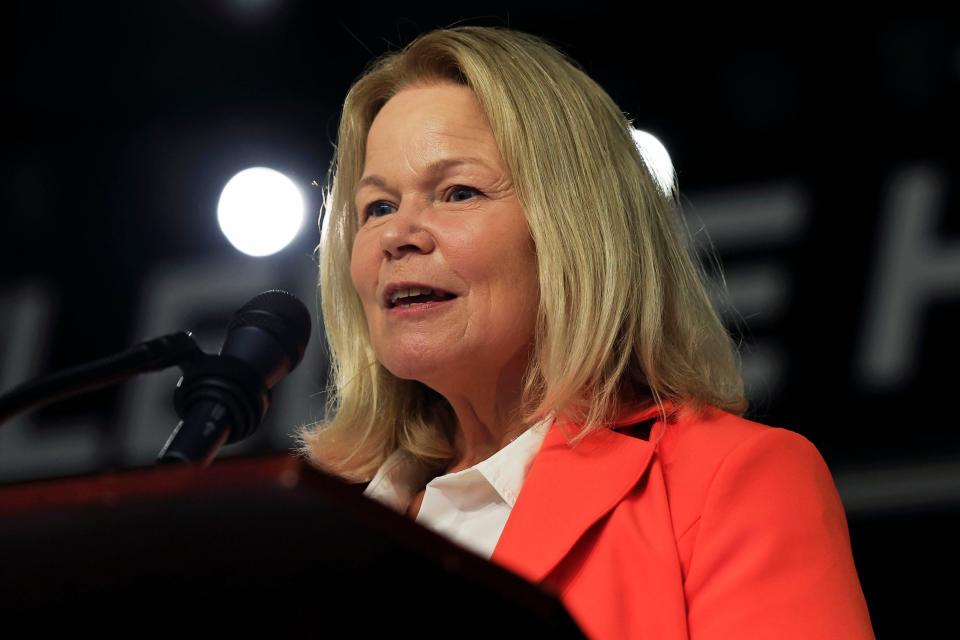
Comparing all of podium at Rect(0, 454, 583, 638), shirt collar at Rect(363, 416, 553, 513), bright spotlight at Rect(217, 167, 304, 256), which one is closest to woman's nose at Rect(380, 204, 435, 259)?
shirt collar at Rect(363, 416, 553, 513)

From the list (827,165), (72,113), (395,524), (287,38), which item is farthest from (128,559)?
(72,113)

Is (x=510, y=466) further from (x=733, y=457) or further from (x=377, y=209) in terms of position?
(x=377, y=209)

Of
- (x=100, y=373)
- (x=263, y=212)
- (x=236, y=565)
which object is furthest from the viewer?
(x=263, y=212)

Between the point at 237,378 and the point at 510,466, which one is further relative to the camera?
the point at 510,466

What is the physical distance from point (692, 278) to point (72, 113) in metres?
2.91

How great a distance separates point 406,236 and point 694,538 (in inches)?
24.1

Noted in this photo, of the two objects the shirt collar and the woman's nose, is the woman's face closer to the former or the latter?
the woman's nose

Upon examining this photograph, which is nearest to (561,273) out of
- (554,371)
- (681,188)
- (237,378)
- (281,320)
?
(554,371)

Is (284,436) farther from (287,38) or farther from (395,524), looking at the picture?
(395,524)

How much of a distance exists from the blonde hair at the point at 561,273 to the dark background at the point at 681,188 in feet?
3.20

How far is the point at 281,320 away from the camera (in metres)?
1.34

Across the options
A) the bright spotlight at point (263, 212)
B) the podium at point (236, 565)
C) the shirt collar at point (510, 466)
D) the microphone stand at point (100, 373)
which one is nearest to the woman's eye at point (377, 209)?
the shirt collar at point (510, 466)

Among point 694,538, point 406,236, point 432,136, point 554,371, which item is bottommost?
point 694,538

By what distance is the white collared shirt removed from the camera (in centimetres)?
172
